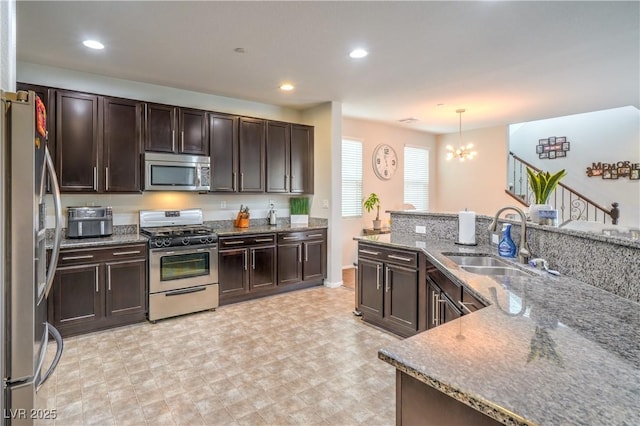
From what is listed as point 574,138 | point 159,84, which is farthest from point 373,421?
point 574,138

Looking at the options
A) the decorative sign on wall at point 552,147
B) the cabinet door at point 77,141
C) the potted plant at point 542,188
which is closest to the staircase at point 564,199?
the decorative sign on wall at point 552,147

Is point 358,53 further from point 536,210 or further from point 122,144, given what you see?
point 122,144

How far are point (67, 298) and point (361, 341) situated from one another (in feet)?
9.31

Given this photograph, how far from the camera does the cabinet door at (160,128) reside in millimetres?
4031

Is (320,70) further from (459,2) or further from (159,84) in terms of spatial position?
(159,84)

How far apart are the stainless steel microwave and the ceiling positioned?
93 cm

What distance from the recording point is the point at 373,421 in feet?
7.01

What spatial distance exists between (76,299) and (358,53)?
11.9 feet

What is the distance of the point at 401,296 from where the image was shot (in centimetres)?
331

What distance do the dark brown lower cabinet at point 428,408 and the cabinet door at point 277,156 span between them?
13.7 feet

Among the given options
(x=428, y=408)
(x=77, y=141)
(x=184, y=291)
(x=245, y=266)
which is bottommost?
(x=184, y=291)

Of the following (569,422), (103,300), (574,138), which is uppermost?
(574,138)

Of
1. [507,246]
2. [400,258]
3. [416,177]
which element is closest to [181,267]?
[400,258]

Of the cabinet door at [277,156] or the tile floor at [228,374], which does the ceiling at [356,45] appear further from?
the tile floor at [228,374]
